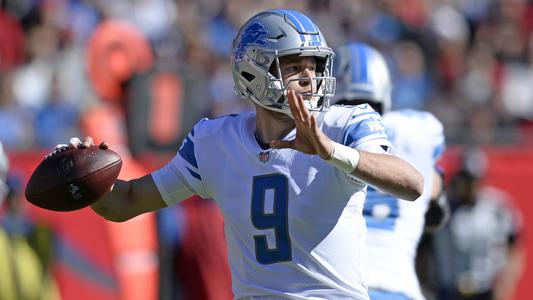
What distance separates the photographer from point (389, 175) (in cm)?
396

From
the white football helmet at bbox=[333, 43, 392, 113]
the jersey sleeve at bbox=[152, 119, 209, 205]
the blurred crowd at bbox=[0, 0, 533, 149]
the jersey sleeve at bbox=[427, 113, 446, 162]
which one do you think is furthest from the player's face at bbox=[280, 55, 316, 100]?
the blurred crowd at bbox=[0, 0, 533, 149]

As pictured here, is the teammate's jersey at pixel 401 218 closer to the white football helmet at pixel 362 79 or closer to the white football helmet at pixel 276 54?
the white football helmet at pixel 362 79

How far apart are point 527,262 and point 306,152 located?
6.14 metres

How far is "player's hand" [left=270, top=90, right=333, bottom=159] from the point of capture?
3.79 meters

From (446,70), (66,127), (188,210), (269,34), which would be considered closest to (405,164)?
(269,34)

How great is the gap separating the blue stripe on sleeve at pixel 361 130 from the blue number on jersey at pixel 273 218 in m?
0.26

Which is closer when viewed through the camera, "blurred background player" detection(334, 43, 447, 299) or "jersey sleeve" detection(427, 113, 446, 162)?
"blurred background player" detection(334, 43, 447, 299)

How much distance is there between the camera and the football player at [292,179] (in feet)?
13.5

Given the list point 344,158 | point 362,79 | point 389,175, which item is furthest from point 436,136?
point 344,158

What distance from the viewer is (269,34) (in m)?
4.27

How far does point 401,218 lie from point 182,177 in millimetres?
1266

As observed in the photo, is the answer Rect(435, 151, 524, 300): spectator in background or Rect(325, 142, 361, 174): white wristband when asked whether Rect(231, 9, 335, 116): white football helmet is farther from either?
Rect(435, 151, 524, 300): spectator in background

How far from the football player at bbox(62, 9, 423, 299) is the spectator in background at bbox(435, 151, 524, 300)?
16.5ft

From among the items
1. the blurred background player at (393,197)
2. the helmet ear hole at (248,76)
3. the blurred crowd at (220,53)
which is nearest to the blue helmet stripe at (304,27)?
the helmet ear hole at (248,76)
